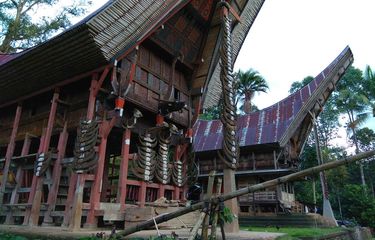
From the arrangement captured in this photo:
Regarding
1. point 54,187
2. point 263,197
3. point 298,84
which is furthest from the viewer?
point 298,84

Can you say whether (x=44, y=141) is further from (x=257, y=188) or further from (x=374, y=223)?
(x=374, y=223)

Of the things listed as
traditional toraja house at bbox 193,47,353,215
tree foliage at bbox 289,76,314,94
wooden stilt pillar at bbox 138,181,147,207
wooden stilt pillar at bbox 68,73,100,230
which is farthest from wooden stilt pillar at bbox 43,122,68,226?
tree foliage at bbox 289,76,314,94

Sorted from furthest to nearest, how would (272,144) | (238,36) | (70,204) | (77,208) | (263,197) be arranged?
(263,197) → (272,144) → (238,36) → (70,204) → (77,208)

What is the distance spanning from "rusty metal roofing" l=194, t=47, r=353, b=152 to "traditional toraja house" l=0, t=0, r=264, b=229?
5.58 metres

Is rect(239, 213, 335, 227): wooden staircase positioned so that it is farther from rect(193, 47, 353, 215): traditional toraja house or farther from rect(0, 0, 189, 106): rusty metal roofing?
rect(0, 0, 189, 106): rusty metal roofing

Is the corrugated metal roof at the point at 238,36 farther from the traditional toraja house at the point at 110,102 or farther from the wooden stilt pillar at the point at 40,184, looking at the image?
the wooden stilt pillar at the point at 40,184

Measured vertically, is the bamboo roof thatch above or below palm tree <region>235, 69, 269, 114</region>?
below

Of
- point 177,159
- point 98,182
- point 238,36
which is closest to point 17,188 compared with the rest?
point 98,182

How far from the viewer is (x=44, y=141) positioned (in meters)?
9.27

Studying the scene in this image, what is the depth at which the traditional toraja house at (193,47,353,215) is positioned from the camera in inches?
661

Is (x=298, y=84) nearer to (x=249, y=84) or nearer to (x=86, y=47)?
(x=249, y=84)

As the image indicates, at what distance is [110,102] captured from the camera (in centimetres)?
900

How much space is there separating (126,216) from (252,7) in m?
9.13

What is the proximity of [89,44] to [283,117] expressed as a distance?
41.6 feet
